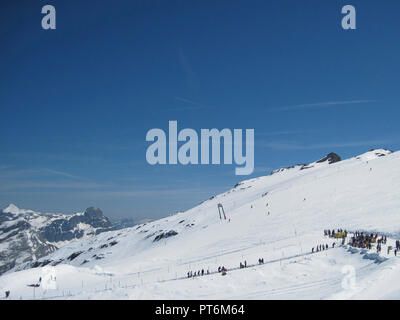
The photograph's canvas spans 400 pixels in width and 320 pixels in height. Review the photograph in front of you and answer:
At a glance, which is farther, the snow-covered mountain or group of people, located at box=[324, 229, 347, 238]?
group of people, located at box=[324, 229, 347, 238]

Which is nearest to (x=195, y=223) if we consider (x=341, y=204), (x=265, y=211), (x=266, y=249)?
(x=265, y=211)

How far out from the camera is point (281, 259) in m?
29.9

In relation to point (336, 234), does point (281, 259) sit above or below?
below

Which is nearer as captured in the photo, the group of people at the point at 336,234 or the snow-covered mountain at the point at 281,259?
the snow-covered mountain at the point at 281,259

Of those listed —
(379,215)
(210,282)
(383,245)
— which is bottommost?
(210,282)

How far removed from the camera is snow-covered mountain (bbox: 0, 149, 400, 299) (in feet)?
68.4

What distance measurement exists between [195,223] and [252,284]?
70845mm

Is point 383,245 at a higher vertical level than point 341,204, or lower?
lower

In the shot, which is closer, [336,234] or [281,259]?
[281,259]

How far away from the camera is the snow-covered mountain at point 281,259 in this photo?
2086 cm

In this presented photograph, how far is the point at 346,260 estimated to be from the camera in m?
26.2
